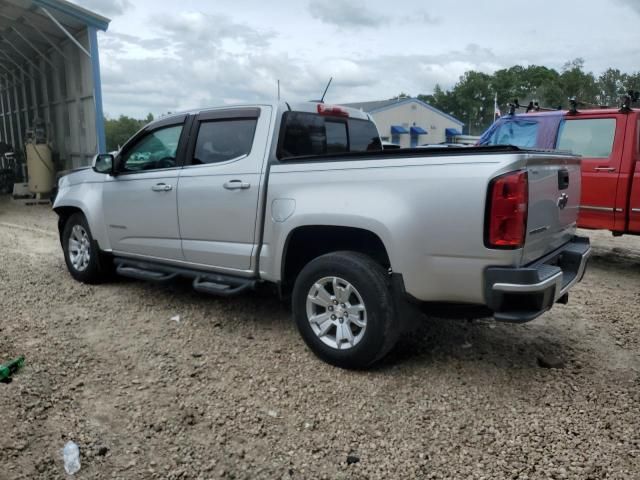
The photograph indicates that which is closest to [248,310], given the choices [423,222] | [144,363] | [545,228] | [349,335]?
[144,363]

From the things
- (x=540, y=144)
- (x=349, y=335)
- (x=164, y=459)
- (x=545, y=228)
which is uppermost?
(x=540, y=144)

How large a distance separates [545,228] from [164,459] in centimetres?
260

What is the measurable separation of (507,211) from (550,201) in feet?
2.05

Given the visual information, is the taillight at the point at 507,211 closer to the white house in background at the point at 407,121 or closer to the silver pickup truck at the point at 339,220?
the silver pickup truck at the point at 339,220

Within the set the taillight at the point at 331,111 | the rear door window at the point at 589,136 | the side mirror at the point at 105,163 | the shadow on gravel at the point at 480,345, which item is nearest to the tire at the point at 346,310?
the shadow on gravel at the point at 480,345

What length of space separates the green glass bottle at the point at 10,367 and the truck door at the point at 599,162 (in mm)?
6098

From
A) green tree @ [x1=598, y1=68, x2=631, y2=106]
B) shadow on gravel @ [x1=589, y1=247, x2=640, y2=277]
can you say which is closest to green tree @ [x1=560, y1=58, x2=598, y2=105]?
green tree @ [x1=598, y1=68, x2=631, y2=106]

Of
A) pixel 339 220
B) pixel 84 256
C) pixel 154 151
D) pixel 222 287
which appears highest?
pixel 154 151

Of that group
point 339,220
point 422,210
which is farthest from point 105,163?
point 422,210

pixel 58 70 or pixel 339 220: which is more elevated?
pixel 58 70

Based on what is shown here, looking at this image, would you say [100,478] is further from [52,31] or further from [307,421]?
[52,31]

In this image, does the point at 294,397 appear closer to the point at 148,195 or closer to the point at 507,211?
the point at 507,211

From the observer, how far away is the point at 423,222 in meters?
3.14

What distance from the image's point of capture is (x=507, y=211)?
2941 millimetres
